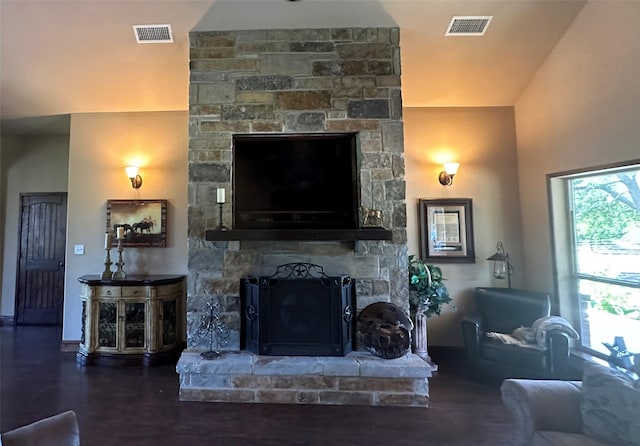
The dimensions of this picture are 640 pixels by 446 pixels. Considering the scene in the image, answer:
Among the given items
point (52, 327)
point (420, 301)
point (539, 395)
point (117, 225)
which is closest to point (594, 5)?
point (420, 301)

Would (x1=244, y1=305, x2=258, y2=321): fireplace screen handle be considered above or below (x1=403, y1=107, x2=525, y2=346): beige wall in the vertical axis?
below

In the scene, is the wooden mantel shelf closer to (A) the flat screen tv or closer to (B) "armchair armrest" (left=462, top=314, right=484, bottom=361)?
(A) the flat screen tv

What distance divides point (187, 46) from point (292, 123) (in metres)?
1.41

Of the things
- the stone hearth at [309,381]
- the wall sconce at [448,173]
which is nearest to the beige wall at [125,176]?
the stone hearth at [309,381]

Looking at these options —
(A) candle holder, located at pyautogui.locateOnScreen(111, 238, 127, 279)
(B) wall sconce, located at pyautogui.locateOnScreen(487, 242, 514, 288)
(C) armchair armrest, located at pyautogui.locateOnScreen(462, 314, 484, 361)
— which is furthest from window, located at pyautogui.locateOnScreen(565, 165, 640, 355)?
(A) candle holder, located at pyautogui.locateOnScreen(111, 238, 127, 279)

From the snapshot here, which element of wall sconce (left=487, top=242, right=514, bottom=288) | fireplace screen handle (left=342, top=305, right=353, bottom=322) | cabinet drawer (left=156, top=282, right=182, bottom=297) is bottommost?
fireplace screen handle (left=342, top=305, right=353, bottom=322)

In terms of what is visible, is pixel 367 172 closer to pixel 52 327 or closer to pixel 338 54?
pixel 338 54

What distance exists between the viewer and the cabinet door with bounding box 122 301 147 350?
364cm

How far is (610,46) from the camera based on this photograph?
109 inches

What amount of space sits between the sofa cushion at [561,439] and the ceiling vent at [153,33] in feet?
13.4

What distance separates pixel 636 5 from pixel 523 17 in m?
0.81

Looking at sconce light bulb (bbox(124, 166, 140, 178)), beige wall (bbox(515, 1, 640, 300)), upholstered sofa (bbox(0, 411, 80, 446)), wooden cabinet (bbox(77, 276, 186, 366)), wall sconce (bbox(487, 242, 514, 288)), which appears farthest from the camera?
sconce light bulb (bbox(124, 166, 140, 178))

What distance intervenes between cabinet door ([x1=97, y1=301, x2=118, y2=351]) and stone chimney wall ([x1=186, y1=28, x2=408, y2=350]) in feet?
4.19

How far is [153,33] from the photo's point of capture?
10.5 feet
